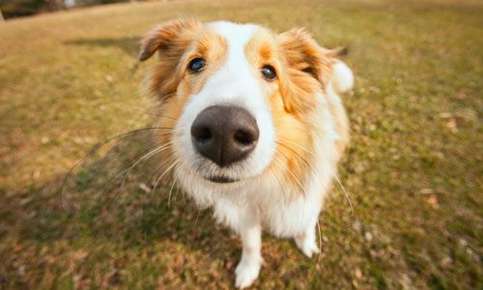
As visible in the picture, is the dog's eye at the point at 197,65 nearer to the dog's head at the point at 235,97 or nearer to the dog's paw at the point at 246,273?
the dog's head at the point at 235,97

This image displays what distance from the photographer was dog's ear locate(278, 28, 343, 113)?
233cm

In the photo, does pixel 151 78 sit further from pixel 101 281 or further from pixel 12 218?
pixel 12 218

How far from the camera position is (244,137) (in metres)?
1.55

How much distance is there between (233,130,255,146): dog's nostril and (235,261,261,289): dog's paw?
1.65m

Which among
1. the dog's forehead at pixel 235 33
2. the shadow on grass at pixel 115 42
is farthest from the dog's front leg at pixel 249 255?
the shadow on grass at pixel 115 42

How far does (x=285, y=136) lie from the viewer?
210 centimetres

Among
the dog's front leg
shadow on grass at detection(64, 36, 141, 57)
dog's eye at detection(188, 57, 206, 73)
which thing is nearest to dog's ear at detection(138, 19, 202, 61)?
dog's eye at detection(188, 57, 206, 73)

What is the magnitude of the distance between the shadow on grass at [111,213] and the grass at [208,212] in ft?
0.05

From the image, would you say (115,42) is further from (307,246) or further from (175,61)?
(307,246)

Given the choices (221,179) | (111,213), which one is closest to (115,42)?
(111,213)

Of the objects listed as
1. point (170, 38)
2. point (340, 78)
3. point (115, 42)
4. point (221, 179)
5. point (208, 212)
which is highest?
point (170, 38)

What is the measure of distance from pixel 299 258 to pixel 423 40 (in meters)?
9.46

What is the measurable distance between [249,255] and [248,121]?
1.71 meters

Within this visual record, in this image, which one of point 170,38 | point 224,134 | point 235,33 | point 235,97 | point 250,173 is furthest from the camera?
point 170,38
